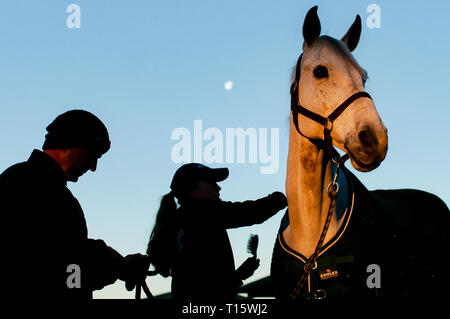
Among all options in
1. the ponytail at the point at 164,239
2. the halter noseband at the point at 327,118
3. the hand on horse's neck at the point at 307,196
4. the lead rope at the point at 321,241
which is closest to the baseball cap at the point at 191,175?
the ponytail at the point at 164,239

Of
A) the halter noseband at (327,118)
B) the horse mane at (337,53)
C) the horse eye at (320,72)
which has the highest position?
the horse mane at (337,53)

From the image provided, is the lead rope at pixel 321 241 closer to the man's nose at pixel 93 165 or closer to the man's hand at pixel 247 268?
the man's hand at pixel 247 268

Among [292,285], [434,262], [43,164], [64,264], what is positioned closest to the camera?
[64,264]

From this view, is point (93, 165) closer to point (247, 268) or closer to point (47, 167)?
point (47, 167)

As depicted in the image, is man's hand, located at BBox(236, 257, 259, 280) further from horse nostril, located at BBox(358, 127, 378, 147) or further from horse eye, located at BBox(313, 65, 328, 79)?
horse eye, located at BBox(313, 65, 328, 79)

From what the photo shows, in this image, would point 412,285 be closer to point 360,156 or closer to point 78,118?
point 360,156

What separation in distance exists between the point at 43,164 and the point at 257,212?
7.54ft

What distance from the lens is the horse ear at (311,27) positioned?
173 inches

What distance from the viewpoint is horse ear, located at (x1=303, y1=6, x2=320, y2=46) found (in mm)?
4387

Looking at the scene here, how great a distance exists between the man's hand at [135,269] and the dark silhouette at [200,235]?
0.67 m

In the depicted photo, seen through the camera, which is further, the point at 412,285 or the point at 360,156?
the point at 412,285
